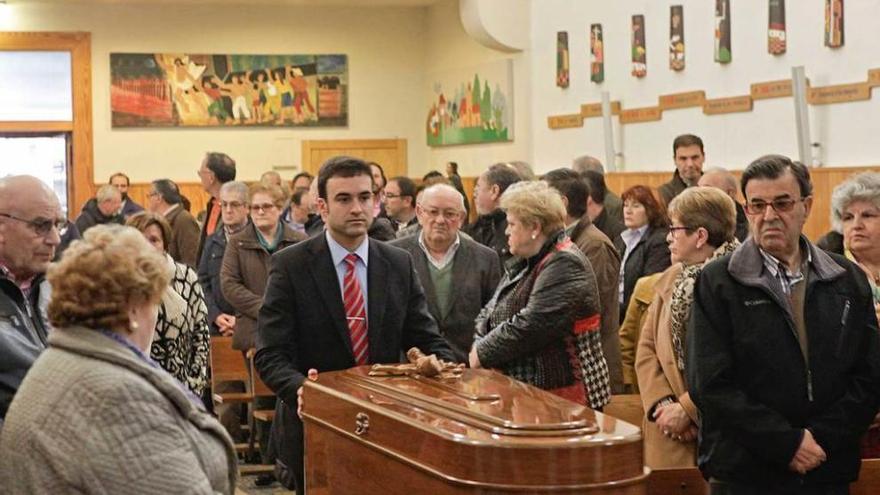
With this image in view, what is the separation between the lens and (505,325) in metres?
5.82

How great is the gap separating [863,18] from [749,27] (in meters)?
1.87

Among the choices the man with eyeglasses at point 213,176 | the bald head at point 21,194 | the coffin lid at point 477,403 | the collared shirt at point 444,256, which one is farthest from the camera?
the man with eyeglasses at point 213,176

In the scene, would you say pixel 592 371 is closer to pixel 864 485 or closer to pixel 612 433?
pixel 864 485

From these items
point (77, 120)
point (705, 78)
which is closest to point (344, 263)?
point (705, 78)

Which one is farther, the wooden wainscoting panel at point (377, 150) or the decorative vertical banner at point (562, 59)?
the wooden wainscoting panel at point (377, 150)

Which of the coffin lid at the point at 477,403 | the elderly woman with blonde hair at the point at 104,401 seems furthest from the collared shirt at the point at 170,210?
the elderly woman with blonde hair at the point at 104,401

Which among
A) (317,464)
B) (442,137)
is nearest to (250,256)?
(317,464)

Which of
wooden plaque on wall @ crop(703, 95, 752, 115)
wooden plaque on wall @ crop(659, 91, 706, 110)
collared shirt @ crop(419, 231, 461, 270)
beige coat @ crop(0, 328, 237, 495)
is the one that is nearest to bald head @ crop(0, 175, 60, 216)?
beige coat @ crop(0, 328, 237, 495)

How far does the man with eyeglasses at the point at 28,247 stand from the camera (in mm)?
4117

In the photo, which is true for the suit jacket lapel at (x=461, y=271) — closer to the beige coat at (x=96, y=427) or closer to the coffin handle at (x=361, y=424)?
the coffin handle at (x=361, y=424)

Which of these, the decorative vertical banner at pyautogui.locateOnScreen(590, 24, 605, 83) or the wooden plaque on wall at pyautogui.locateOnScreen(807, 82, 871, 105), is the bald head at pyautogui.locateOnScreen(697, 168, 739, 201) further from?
the decorative vertical banner at pyautogui.locateOnScreen(590, 24, 605, 83)

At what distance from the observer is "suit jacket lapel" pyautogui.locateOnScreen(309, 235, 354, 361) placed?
5352 mm

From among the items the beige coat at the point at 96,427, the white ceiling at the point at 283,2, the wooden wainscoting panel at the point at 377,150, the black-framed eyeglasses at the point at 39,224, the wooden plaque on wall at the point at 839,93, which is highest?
the white ceiling at the point at 283,2

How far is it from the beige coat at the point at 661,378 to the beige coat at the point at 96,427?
270 centimetres
